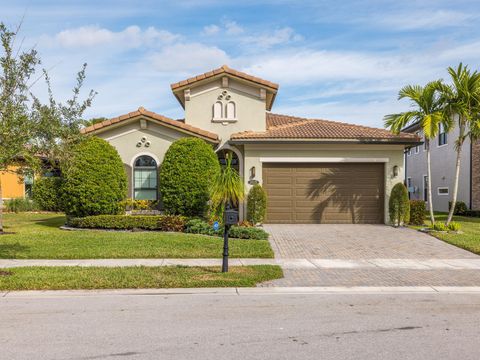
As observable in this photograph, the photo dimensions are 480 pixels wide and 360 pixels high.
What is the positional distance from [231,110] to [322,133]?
398 centimetres

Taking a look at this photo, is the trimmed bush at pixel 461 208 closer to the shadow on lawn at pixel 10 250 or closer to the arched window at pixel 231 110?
the arched window at pixel 231 110

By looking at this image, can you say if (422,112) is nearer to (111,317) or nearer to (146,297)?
(146,297)

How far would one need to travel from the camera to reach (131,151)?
17625 mm

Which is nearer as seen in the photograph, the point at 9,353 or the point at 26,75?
the point at 9,353

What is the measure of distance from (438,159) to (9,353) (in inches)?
1116

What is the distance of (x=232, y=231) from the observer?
46.0 ft

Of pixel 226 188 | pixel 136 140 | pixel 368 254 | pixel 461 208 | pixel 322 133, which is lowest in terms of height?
pixel 368 254

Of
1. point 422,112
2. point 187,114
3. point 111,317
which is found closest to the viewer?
point 111,317

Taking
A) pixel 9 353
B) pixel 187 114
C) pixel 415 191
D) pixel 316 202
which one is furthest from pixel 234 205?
pixel 415 191

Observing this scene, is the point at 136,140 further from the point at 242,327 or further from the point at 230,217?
the point at 242,327

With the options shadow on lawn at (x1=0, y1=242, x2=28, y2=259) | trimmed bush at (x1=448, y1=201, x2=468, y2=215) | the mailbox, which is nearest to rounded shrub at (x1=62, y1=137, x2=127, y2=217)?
shadow on lawn at (x1=0, y1=242, x2=28, y2=259)

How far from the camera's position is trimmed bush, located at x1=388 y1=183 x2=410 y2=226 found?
1691cm

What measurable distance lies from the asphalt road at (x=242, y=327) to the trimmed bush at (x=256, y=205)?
892cm

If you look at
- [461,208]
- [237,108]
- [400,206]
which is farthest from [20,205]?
[461,208]
